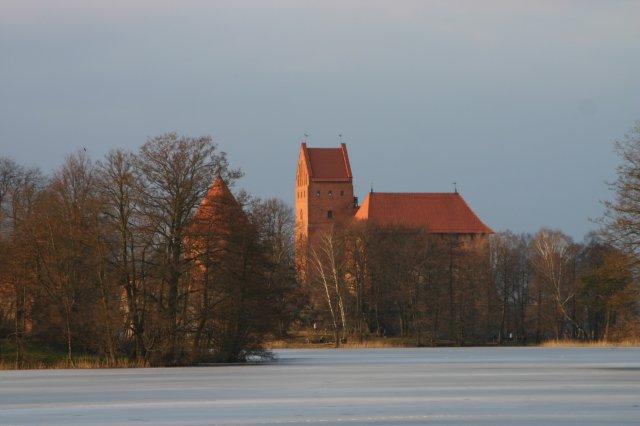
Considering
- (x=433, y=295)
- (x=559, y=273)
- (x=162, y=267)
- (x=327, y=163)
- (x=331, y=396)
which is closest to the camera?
(x=331, y=396)

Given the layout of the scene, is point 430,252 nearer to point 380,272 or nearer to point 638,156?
point 380,272

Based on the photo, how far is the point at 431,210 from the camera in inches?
5246

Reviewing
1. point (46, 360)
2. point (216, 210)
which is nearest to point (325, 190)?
point (46, 360)

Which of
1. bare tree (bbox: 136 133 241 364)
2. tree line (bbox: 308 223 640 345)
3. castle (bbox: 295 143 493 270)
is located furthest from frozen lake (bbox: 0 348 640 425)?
castle (bbox: 295 143 493 270)

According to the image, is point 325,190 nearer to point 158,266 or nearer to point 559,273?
point 559,273

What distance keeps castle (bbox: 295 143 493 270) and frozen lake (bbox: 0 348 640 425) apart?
90.6 meters

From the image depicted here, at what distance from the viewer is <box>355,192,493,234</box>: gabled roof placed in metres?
131

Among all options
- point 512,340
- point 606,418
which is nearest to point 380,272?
point 512,340

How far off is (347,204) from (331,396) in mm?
117320

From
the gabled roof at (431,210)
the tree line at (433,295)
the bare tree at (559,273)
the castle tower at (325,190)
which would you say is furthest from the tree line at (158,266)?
the castle tower at (325,190)

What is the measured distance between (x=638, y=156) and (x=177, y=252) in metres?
17.0

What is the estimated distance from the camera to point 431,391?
27.7 meters

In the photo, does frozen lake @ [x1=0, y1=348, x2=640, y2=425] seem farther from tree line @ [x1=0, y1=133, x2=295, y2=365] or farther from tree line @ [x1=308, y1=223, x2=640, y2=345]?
tree line @ [x1=308, y1=223, x2=640, y2=345]

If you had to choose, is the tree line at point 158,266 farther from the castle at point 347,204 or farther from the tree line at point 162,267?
the castle at point 347,204
